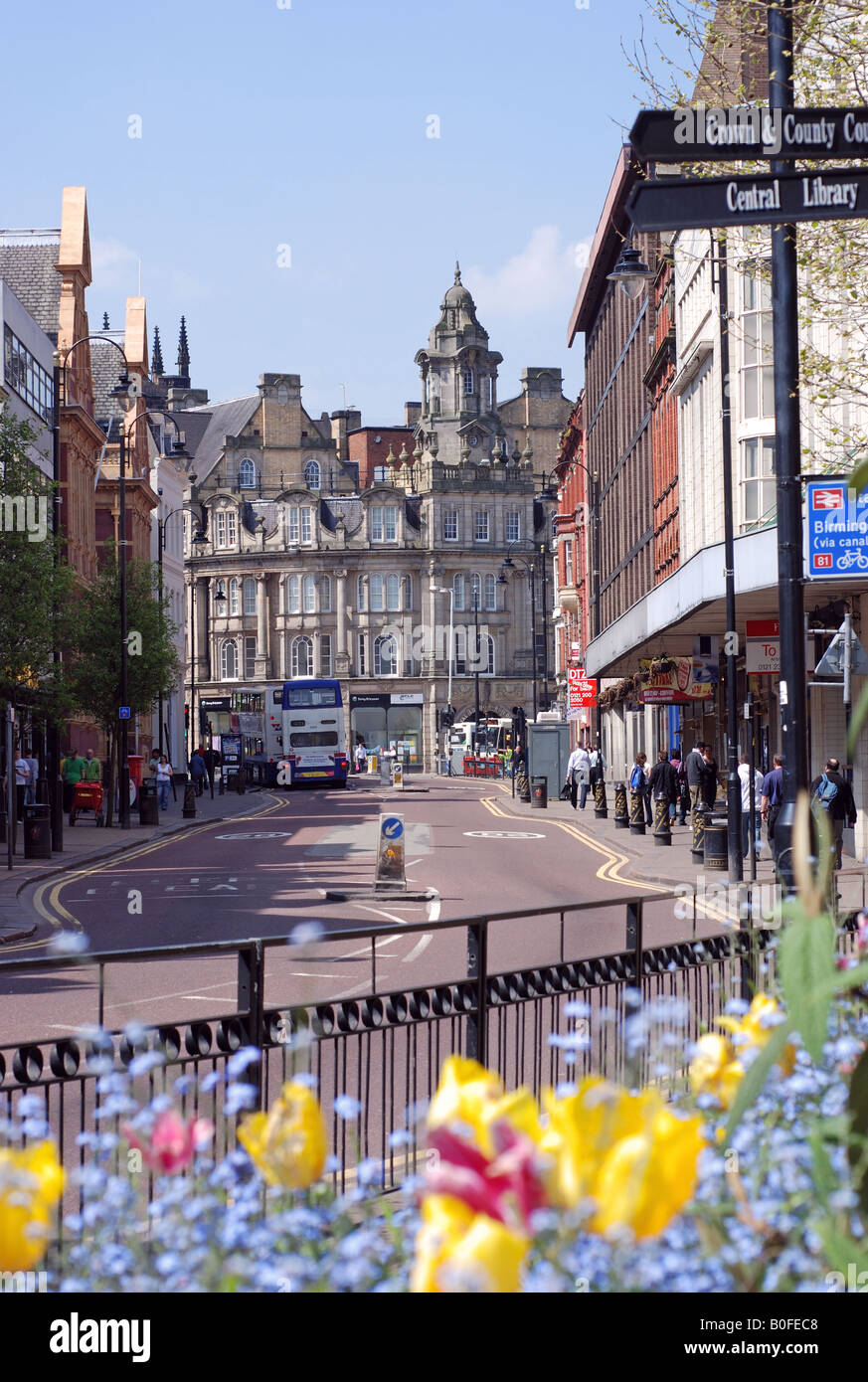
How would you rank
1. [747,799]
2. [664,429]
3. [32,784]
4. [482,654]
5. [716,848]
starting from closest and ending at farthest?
[716,848] → [747,799] → [32,784] → [664,429] → [482,654]

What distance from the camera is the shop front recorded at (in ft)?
404

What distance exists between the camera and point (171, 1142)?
236 cm

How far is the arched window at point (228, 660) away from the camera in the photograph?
126125 mm

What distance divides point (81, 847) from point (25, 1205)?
31473 millimetres

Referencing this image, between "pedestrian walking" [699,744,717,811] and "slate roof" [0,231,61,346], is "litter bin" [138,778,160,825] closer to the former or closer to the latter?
"pedestrian walking" [699,744,717,811]

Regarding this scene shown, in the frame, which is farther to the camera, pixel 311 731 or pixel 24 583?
pixel 311 731

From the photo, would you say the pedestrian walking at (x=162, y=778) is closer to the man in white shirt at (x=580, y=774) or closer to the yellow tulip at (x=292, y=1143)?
the man in white shirt at (x=580, y=774)

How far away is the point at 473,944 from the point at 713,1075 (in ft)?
14.6

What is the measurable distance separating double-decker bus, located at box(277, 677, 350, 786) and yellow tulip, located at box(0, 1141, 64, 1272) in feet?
243

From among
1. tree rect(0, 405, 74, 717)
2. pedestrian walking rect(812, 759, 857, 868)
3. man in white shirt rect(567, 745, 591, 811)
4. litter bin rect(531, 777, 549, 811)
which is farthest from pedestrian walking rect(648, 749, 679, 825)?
litter bin rect(531, 777, 549, 811)

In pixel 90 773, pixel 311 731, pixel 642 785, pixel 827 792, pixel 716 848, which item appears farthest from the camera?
pixel 311 731

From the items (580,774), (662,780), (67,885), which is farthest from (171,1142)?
(580,774)

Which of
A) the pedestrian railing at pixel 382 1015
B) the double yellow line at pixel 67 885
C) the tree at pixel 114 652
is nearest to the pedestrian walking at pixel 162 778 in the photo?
the tree at pixel 114 652

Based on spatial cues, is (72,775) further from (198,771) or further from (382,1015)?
(382,1015)
